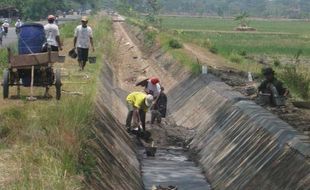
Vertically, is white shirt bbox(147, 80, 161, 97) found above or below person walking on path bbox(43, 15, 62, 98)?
below

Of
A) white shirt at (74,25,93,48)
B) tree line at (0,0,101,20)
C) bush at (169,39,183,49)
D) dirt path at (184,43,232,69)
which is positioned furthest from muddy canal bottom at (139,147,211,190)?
tree line at (0,0,101,20)

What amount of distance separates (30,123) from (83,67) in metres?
12.4

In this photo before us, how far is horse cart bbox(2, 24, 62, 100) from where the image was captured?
16.6 metres

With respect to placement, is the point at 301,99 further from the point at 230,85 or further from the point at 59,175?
the point at 59,175

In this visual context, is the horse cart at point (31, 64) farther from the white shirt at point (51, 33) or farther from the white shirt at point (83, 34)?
the white shirt at point (83, 34)

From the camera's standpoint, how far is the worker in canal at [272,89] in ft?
60.2

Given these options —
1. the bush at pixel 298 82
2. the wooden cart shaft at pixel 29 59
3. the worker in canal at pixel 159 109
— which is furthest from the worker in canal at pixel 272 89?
the wooden cart shaft at pixel 29 59

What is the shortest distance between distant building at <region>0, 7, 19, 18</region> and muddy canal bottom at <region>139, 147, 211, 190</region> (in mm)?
63765

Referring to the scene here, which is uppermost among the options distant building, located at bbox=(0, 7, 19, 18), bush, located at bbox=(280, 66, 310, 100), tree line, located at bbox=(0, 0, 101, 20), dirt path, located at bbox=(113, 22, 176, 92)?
bush, located at bbox=(280, 66, 310, 100)

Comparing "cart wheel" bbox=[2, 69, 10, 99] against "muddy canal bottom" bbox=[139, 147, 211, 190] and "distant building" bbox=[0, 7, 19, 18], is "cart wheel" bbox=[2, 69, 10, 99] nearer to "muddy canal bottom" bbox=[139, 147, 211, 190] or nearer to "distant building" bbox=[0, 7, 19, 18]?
"muddy canal bottom" bbox=[139, 147, 211, 190]

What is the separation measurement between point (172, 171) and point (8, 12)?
6926cm

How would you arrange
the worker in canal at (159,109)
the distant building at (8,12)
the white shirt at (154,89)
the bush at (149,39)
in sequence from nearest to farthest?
1. the white shirt at (154,89)
2. the worker in canal at (159,109)
3. the bush at (149,39)
4. the distant building at (8,12)

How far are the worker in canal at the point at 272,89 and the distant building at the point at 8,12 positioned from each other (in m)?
64.3

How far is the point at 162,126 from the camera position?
858 inches
